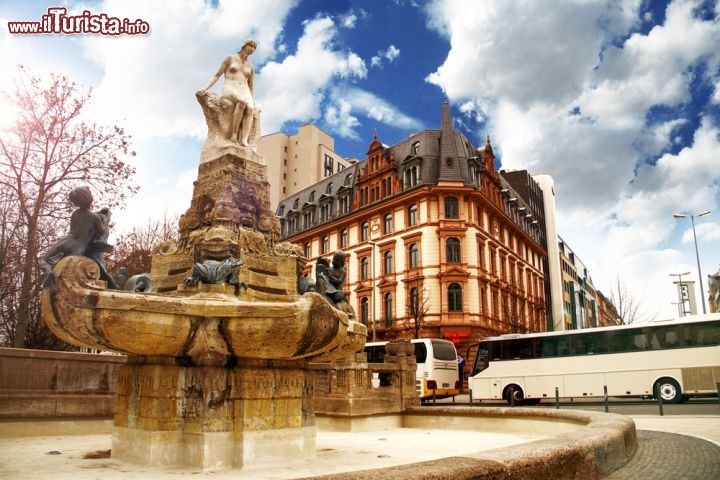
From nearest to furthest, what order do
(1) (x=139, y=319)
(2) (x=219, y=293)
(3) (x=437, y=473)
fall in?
(3) (x=437, y=473)
(1) (x=139, y=319)
(2) (x=219, y=293)

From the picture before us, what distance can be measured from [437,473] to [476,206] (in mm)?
41874

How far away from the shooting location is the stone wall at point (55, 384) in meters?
9.96

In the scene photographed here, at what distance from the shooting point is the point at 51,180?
21.8 metres

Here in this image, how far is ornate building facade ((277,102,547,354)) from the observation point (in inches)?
1626

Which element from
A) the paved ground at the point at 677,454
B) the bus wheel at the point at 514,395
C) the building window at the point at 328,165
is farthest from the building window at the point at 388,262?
the building window at the point at 328,165

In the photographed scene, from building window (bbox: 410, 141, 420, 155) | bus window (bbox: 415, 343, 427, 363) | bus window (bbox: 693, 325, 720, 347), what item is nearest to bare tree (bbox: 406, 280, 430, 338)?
building window (bbox: 410, 141, 420, 155)

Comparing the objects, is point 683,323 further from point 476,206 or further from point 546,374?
point 476,206

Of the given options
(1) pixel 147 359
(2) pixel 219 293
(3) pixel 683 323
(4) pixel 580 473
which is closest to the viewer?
(4) pixel 580 473

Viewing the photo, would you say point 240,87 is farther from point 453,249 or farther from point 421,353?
point 453,249

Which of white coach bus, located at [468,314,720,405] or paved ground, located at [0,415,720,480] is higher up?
white coach bus, located at [468,314,720,405]

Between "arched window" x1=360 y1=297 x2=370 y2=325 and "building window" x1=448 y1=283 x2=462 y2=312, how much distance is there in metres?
7.79

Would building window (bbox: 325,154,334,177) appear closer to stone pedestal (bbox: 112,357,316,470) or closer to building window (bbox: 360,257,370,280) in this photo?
building window (bbox: 360,257,370,280)

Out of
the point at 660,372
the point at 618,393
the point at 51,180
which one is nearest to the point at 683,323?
the point at 660,372

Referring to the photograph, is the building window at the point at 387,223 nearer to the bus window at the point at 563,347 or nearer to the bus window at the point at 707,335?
the bus window at the point at 563,347
